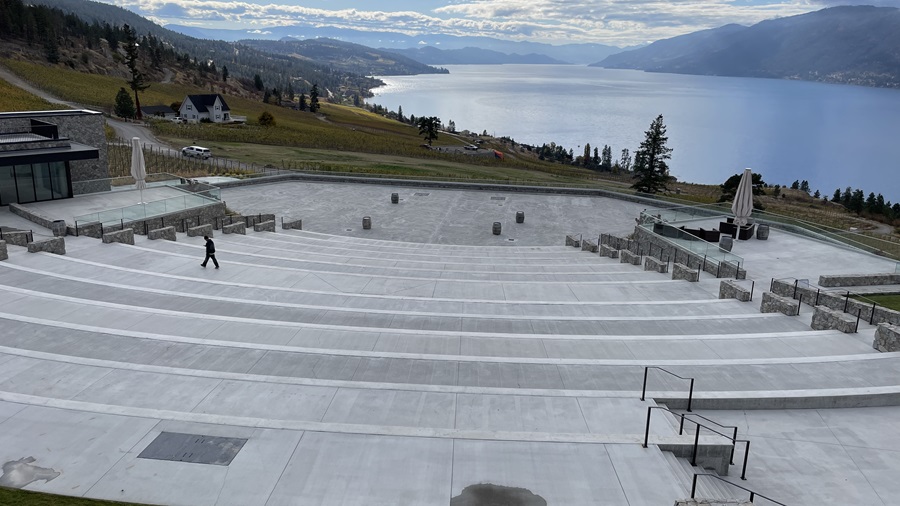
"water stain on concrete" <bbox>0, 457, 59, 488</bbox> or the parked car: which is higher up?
the parked car

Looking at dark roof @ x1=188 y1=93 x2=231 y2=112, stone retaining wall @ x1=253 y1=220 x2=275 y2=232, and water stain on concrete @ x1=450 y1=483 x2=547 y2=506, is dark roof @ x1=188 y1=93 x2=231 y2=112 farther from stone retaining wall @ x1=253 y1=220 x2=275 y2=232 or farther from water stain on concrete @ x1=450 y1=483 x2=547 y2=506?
water stain on concrete @ x1=450 y1=483 x2=547 y2=506

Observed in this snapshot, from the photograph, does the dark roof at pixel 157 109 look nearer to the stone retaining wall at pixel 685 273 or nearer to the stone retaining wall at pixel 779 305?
the stone retaining wall at pixel 685 273

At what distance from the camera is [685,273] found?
866 inches

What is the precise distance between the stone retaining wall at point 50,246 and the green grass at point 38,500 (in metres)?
14.7

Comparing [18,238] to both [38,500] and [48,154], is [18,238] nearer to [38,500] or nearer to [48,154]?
[48,154]

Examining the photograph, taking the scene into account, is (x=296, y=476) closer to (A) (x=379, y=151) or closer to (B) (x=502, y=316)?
(B) (x=502, y=316)

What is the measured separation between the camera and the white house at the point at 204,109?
112 metres

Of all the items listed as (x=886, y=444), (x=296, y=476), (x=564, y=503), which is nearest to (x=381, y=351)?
(x=296, y=476)

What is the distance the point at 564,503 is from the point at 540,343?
6690 millimetres

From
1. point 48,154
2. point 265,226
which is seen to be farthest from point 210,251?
point 48,154

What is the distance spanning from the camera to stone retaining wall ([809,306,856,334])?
15820mm

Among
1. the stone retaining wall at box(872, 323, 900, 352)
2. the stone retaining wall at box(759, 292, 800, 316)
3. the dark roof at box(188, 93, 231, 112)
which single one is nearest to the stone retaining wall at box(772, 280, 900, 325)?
the stone retaining wall at box(759, 292, 800, 316)

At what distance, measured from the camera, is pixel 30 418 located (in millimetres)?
10227

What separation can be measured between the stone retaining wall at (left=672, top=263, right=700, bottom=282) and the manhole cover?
17526 mm
